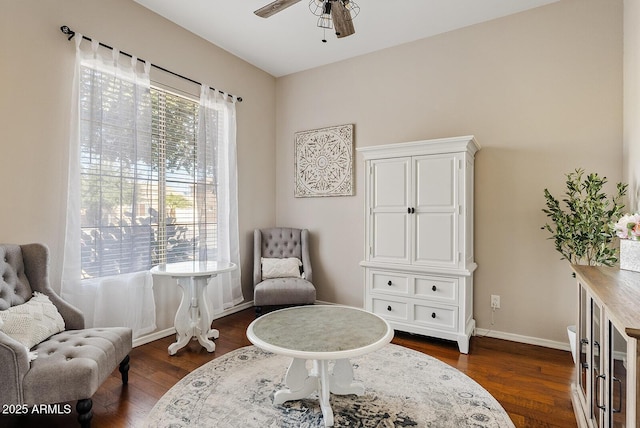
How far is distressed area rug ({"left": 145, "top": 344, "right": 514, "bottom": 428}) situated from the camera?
1810mm

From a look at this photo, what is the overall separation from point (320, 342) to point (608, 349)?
125 centimetres

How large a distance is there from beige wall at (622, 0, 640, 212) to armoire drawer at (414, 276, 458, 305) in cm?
137

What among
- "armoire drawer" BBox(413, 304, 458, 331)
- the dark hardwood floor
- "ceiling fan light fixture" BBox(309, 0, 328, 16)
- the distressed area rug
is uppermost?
"ceiling fan light fixture" BBox(309, 0, 328, 16)

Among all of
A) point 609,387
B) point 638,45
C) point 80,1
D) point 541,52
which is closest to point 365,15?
point 541,52

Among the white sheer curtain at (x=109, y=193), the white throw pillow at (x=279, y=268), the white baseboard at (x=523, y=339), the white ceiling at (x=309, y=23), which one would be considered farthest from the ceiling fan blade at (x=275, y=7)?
the white baseboard at (x=523, y=339)

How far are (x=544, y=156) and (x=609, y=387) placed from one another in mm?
2173

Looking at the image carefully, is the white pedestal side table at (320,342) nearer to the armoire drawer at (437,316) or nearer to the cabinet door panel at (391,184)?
the armoire drawer at (437,316)

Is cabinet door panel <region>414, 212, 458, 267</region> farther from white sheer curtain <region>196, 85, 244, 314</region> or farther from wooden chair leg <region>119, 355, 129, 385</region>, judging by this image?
wooden chair leg <region>119, 355, 129, 385</region>

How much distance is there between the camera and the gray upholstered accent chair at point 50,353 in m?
1.56

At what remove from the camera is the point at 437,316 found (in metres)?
2.90

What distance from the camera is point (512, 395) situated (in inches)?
82.6

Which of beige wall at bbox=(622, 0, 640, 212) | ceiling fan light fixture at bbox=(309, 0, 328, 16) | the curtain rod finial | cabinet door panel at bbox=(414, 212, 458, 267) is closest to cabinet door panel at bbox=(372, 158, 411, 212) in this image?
cabinet door panel at bbox=(414, 212, 458, 267)

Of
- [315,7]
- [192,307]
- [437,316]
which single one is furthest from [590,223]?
[192,307]

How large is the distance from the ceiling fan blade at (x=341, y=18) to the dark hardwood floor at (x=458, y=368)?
2665 mm
